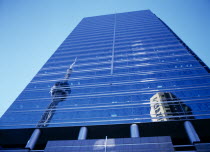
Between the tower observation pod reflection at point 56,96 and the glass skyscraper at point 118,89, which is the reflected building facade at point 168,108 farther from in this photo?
the tower observation pod reflection at point 56,96

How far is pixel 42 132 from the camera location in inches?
1126

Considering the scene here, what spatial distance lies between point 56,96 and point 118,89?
12.9m

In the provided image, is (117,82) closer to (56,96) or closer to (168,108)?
(168,108)

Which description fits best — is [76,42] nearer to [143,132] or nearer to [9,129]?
[9,129]

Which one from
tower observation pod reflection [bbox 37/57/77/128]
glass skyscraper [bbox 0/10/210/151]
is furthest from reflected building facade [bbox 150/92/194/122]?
tower observation pod reflection [bbox 37/57/77/128]

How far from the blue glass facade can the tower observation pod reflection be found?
0.78 meters

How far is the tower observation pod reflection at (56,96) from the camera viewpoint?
30014 mm

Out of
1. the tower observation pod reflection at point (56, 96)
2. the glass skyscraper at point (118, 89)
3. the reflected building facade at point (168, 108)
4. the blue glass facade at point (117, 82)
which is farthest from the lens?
the tower observation pod reflection at point (56, 96)

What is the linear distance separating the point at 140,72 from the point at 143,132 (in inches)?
671

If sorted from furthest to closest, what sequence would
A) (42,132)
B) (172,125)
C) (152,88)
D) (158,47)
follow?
(158,47) → (152,88) → (42,132) → (172,125)

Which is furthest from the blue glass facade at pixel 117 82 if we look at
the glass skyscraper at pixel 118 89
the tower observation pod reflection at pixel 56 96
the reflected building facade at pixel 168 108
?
the tower observation pod reflection at pixel 56 96

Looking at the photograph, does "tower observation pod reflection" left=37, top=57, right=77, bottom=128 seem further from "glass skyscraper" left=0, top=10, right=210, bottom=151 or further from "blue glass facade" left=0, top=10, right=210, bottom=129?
"blue glass facade" left=0, top=10, right=210, bottom=129

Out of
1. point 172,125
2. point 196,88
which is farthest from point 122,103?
point 196,88

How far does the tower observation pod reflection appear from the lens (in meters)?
30.0
